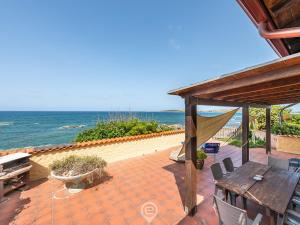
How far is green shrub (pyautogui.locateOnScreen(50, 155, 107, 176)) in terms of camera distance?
3438 mm

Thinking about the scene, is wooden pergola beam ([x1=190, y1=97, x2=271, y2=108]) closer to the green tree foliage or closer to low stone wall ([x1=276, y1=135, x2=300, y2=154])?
low stone wall ([x1=276, y1=135, x2=300, y2=154])

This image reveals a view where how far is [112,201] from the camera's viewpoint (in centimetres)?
311

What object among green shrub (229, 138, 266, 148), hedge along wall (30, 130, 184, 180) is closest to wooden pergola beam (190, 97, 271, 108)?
hedge along wall (30, 130, 184, 180)

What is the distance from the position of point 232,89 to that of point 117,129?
5012mm

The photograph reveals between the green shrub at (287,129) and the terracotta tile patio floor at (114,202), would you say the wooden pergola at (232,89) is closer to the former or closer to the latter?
the terracotta tile patio floor at (114,202)

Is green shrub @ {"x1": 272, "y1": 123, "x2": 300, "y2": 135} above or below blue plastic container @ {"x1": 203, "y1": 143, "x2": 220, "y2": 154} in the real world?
above

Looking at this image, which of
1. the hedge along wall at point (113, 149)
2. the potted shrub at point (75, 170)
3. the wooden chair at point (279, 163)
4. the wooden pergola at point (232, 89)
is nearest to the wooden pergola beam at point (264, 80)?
→ the wooden pergola at point (232, 89)

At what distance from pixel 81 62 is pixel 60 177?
850 cm

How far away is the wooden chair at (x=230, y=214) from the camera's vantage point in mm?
1637

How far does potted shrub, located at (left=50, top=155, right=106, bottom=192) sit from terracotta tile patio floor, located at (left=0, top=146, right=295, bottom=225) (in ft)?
0.80

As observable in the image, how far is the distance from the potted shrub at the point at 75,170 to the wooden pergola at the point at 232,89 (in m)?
2.40

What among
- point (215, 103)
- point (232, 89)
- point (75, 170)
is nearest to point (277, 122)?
point (215, 103)

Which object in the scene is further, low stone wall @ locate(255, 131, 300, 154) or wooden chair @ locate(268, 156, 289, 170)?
low stone wall @ locate(255, 131, 300, 154)

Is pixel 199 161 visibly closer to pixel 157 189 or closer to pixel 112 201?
pixel 157 189
